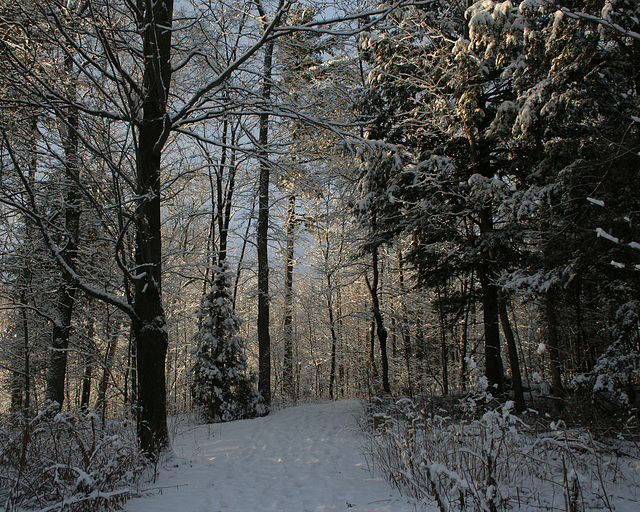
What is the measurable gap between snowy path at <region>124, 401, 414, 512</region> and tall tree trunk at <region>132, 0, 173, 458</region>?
2.15 ft

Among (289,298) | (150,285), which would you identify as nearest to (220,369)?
(150,285)

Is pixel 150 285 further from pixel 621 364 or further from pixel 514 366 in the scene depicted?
pixel 514 366

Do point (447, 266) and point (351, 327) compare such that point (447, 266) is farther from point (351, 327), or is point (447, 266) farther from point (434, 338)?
point (351, 327)

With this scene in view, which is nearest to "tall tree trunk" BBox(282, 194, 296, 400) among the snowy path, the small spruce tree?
the small spruce tree

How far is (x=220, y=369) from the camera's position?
9.41 meters

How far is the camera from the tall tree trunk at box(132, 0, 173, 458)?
14.2ft

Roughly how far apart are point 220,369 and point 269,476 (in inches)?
218

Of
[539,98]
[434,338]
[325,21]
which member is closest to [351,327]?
[434,338]

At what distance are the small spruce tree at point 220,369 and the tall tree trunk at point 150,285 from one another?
4310 millimetres

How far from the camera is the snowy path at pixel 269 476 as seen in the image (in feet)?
10.6

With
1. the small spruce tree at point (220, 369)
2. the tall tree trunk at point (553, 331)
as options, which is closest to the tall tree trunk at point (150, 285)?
the small spruce tree at point (220, 369)

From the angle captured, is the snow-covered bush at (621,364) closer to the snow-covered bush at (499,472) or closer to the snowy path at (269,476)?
the snow-covered bush at (499,472)

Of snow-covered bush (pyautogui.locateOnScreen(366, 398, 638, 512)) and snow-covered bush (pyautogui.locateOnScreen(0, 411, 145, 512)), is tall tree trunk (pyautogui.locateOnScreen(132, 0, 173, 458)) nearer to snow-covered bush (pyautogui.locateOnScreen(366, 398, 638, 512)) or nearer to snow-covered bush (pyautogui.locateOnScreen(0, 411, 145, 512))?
snow-covered bush (pyautogui.locateOnScreen(0, 411, 145, 512))

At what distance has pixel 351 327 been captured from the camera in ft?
74.5
